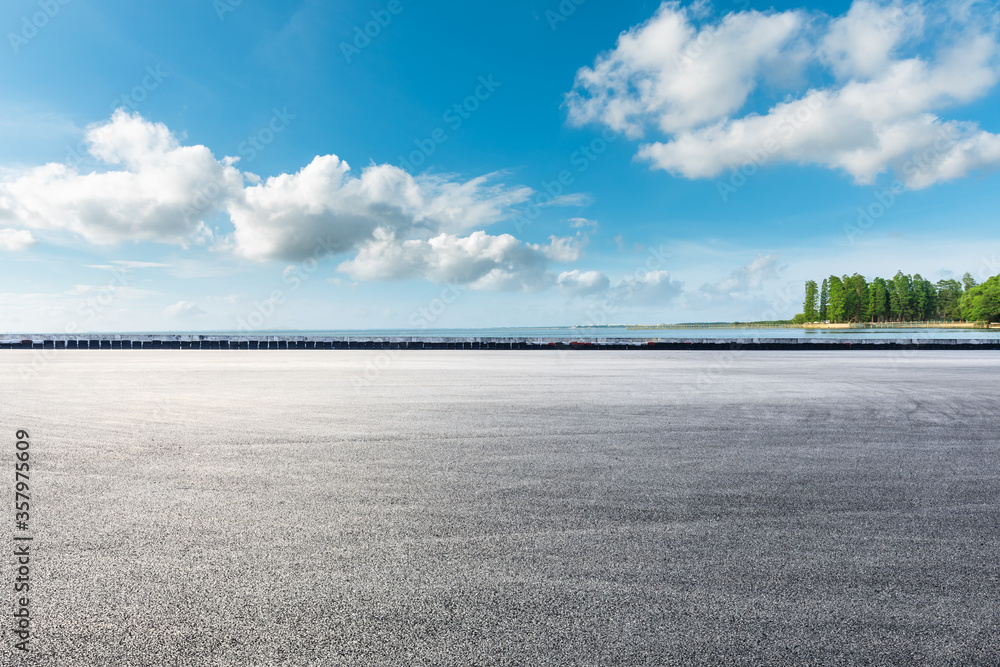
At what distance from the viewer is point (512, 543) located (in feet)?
14.8

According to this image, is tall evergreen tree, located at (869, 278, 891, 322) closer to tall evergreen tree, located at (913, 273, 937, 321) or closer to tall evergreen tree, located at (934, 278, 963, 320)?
tall evergreen tree, located at (913, 273, 937, 321)

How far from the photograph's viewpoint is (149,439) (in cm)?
887

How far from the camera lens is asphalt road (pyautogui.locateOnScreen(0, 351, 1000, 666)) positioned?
123 inches

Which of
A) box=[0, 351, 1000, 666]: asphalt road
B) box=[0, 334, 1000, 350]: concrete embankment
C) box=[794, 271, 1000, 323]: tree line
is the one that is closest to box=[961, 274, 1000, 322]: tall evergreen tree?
box=[794, 271, 1000, 323]: tree line

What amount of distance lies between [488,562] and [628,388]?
12.8 metres

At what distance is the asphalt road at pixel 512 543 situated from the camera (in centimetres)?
313

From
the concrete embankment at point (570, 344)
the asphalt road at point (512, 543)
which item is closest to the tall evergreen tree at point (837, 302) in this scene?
the concrete embankment at point (570, 344)

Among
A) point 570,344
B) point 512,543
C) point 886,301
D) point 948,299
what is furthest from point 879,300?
point 512,543

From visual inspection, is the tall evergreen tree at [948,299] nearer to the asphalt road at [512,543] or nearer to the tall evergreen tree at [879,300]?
the tall evergreen tree at [879,300]

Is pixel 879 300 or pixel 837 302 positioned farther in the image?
pixel 837 302

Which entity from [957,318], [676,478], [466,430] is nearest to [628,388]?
[466,430]

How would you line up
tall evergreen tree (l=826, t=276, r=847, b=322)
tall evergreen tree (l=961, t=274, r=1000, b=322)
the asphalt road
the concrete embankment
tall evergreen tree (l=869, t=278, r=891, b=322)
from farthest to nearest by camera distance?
tall evergreen tree (l=826, t=276, r=847, b=322) < tall evergreen tree (l=869, t=278, r=891, b=322) < tall evergreen tree (l=961, t=274, r=1000, b=322) < the concrete embankment < the asphalt road

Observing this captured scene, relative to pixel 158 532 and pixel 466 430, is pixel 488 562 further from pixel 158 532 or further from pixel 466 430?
pixel 466 430

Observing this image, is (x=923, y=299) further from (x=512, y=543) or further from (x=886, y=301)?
(x=512, y=543)
